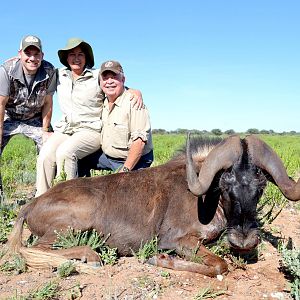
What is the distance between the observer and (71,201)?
17.6ft

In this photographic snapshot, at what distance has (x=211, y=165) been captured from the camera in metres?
4.89

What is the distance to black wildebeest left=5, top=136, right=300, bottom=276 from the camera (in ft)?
15.7

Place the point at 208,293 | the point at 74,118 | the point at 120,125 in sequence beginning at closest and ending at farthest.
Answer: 1. the point at 208,293
2. the point at 120,125
3. the point at 74,118

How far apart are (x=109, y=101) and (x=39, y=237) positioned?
8.74ft

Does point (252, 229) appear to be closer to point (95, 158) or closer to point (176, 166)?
point (176, 166)

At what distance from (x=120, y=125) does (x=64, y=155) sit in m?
1.00

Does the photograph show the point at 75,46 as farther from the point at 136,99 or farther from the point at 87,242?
the point at 87,242

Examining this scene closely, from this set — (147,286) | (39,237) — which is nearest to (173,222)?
(147,286)

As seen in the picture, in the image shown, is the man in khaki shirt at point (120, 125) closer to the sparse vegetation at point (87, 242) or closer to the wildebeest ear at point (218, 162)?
the sparse vegetation at point (87, 242)

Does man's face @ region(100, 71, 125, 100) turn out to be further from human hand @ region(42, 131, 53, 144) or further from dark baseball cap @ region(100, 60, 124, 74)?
human hand @ region(42, 131, 53, 144)

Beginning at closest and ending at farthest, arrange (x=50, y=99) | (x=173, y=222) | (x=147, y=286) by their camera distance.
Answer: (x=147, y=286) < (x=173, y=222) < (x=50, y=99)

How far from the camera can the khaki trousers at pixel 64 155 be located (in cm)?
707

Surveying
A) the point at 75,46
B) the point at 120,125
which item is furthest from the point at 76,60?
the point at 120,125

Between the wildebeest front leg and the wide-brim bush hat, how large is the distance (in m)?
3.71
